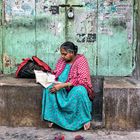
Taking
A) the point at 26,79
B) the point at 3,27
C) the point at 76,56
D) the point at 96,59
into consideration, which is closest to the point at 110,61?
the point at 96,59

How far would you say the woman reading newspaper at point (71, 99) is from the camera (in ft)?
19.9

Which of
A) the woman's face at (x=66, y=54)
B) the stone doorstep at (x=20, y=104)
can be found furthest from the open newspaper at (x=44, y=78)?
the woman's face at (x=66, y=54)

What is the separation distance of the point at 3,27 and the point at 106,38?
63.1 inches

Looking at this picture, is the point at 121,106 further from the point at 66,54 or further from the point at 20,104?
the point at 20,104

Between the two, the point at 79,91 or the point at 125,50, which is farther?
the point at 125,50

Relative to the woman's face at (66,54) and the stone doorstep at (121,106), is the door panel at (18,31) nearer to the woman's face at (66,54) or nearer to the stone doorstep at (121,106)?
the woman's face at (66,54)

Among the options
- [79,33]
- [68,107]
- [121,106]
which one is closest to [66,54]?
[68,107]

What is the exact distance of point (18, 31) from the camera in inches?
277

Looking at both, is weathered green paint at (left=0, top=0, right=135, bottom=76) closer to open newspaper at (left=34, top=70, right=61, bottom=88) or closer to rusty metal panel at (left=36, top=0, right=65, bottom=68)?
rusty metal panel at (left=36, top=0, right=65, bottom=68)

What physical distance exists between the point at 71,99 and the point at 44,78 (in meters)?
0.56

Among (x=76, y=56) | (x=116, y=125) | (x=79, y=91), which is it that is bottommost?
(x=116, y=125)

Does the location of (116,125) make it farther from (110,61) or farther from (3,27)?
(3,27)

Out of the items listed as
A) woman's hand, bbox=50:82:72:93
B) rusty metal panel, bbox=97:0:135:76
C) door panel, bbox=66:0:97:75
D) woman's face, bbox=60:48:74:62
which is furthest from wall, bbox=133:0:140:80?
woman's hand, bbox=50:82:72:93

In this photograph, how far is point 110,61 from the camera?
6.95m
